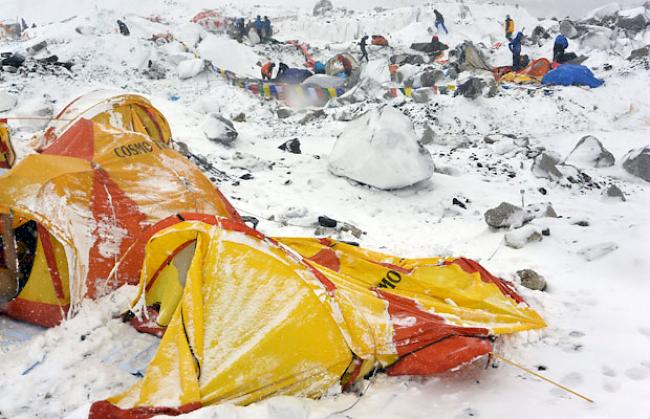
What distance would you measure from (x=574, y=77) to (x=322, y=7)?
20.3 meters

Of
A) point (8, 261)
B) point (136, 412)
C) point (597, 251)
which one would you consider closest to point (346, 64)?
point (597, 251)

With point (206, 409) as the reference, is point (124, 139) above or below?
above

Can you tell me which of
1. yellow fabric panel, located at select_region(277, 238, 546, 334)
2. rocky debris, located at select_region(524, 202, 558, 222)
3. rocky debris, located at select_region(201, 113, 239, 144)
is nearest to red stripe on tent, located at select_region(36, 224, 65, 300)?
yellow fabric panel, located at select_region(277, 238, 546, 334)

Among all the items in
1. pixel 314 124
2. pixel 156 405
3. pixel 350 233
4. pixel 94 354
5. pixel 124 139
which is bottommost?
pixel 314 124

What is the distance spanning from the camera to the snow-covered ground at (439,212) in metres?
2.63

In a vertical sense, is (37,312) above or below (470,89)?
above

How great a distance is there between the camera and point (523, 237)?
191 inches

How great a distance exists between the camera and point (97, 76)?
11.5 meters

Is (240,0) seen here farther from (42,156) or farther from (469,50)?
(42,156)

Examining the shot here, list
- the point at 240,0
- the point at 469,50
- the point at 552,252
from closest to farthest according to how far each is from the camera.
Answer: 1. the point at 552,252
2. the point at 469,50
3. the point at 240,0

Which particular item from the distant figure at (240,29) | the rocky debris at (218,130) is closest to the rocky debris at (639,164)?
the rocky debris at (218,130)

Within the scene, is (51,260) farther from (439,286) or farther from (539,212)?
(539,212)

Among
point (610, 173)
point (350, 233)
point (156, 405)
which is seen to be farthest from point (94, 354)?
point (610, 173)

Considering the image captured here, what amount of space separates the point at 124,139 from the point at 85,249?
43.6 inches
